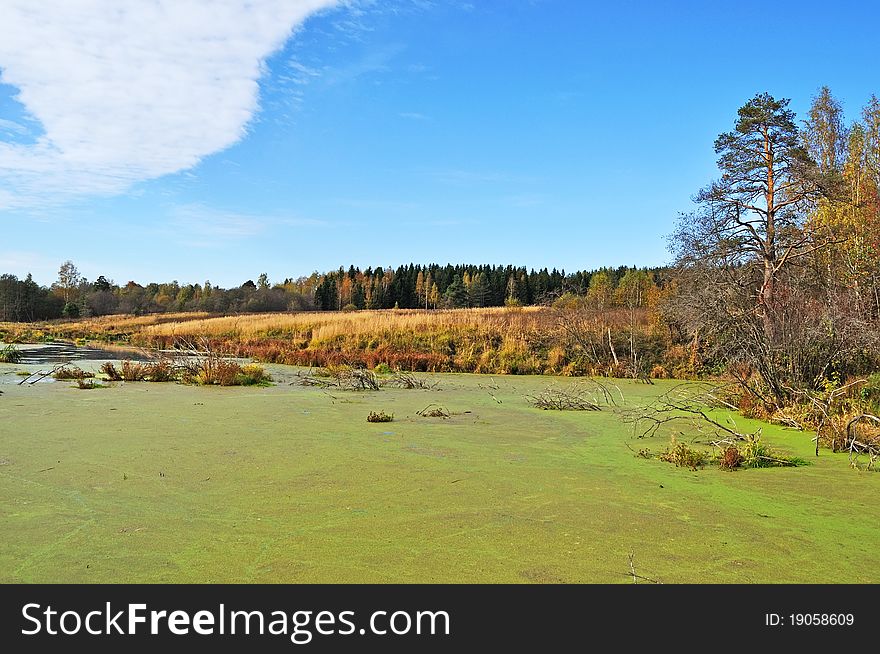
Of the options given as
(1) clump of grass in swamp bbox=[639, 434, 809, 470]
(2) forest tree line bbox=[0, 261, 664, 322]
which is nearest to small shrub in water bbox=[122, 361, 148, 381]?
(1) clump of grass in swamp bbox=[639, 434, 809, 470]

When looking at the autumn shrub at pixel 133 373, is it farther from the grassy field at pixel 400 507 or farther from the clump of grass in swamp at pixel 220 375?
the grassy field at pixel 400 507

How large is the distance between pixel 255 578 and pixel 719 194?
15.2 metres

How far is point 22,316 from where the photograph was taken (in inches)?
1986

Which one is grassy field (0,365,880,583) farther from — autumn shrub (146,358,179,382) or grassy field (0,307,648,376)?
grassy field (0,307,648,376)

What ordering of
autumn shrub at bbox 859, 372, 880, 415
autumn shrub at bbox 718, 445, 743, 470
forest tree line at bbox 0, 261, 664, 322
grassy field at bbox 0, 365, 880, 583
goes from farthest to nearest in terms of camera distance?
1. forest tree line at bbox 0, 261, 664, 322
2. autumn shrub at bbox 859, 372, 880, 415
3. autumn shrub at bbox 718, 445, 743, 470
4. grassy field at bbox 0, 365, 880, 583

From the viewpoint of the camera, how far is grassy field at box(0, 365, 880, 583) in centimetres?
324

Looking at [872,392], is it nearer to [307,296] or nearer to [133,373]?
[133,373]

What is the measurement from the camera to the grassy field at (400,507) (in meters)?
3.24

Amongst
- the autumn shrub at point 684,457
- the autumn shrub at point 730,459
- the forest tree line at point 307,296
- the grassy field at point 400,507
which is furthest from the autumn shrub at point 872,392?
the forest tree line at point 307,296

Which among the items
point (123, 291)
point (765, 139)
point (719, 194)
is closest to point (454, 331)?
point (719, 194)

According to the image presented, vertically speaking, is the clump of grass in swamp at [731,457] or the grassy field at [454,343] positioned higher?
the grassy field at [454,343]

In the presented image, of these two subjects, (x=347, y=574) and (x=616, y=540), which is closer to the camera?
(x=347, y=574)

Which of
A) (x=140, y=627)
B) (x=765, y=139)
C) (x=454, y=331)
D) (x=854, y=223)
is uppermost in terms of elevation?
(x=765, y=139)

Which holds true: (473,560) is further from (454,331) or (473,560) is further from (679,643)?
(454,331)
